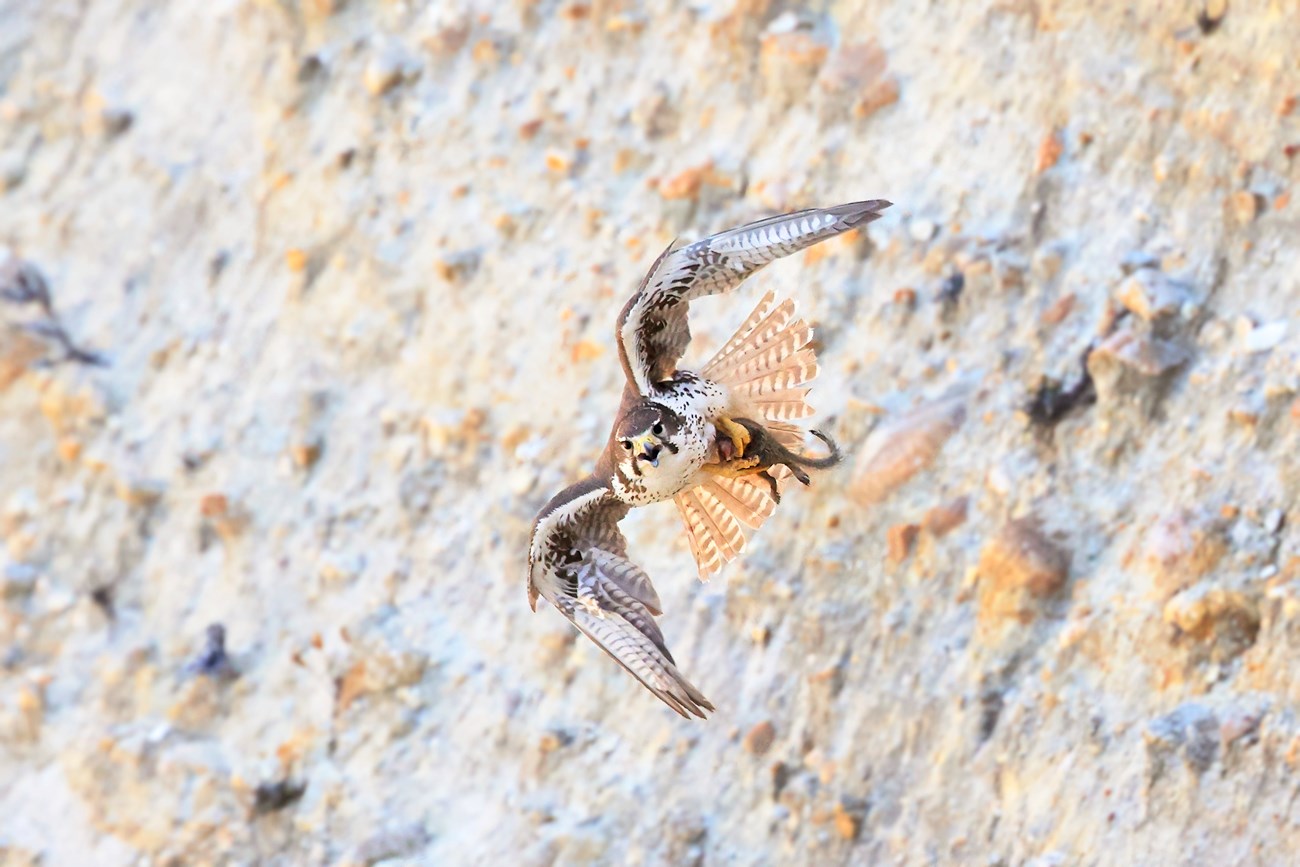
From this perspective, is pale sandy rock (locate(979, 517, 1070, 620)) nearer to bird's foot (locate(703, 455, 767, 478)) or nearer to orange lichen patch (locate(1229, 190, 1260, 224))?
bird's foot (locate(703, 455, 767, 478))

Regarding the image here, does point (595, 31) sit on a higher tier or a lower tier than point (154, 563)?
higher

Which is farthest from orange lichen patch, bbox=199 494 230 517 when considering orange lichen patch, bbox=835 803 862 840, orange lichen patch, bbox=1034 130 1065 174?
orange lichen patch, bbox=1034 130 1065 174

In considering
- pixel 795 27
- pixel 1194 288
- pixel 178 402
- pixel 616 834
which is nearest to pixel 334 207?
pixel 178 402

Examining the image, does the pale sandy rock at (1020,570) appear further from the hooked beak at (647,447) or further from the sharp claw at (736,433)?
the hooked beak at (647,447)

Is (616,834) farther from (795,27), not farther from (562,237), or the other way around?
(795,27)

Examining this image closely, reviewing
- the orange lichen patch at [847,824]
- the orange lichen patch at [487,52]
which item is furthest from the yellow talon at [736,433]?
the orange lichen patch at [487,52]

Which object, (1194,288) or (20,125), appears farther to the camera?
(20,125)

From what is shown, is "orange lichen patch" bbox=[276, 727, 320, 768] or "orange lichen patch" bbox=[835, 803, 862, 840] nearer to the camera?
"orange lichen patch" bbox=[835, 803, 862, 840]

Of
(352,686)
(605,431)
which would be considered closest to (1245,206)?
(605,431)

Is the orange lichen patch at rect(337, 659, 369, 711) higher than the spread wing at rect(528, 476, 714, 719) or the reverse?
the reverse
